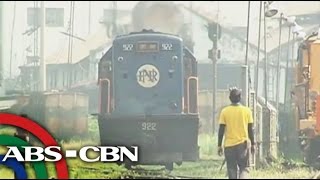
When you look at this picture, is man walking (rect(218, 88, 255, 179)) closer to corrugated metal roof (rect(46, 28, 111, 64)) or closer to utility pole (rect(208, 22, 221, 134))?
utility pole (rect(208, 22, 221, 134))

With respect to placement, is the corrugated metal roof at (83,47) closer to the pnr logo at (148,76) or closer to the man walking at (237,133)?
the pnr logo at (148,76)

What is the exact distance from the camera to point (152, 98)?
12.7 m

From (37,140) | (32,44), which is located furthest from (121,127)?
(32,44)

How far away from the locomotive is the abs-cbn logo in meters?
0.42

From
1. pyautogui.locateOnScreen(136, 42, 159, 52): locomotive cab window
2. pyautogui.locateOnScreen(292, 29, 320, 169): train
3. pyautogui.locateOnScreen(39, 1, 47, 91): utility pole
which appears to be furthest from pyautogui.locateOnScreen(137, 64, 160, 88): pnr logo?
pyautogui.locateOnScreen(292, 29, 320, 169): train

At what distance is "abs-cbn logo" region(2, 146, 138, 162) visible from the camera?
10.8 meters

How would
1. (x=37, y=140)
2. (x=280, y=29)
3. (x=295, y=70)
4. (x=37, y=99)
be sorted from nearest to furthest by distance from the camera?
(x=37, y=140), (x=37, y=99), (x=295, y=70), (x=280, y=29)

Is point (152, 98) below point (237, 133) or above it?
above

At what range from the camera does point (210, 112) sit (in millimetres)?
14086

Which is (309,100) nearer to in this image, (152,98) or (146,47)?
(152,98)

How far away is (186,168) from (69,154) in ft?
7.08

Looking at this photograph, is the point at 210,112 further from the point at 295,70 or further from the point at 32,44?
the point at 32,44

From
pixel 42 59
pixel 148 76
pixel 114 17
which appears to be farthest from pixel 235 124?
pixel 42 59

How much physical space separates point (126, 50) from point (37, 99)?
1992mm
